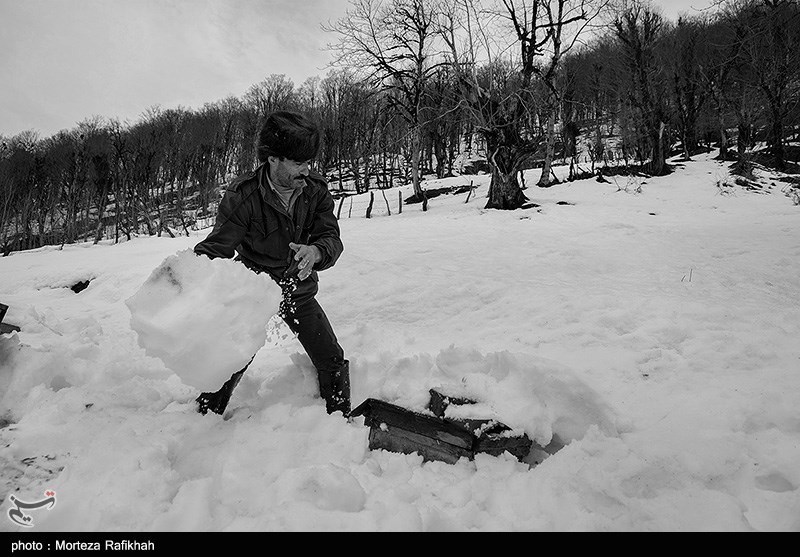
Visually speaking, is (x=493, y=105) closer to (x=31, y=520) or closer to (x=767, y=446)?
(x=767, y=446)

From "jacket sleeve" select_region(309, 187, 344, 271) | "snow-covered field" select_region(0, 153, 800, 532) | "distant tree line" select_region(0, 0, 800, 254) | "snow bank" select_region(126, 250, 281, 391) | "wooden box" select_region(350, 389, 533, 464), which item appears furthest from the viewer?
"distant tree line" select_region(0, 0, 800, 254)

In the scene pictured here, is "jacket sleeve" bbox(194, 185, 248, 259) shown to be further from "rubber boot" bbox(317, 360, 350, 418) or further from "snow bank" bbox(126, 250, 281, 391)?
"rubber boot" bbox(317, 360, 350, 418)

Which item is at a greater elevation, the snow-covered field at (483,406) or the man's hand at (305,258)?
the man's hand at (305,258)

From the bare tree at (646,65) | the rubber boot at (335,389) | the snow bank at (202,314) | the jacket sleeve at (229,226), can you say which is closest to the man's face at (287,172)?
the jacket sleeve at (229,226)

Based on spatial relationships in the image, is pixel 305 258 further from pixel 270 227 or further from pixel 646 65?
pixel 646 65

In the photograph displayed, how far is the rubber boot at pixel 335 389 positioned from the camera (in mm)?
2166

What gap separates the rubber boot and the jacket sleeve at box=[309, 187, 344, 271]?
0.59 m

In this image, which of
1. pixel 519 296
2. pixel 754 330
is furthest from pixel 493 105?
pixel 754 330

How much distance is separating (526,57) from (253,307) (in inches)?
537

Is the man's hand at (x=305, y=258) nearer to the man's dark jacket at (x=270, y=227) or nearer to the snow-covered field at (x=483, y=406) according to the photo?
the man's dark jacket at (x=270, y=227)

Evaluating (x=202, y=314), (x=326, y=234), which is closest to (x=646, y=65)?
(x=326, y=234)

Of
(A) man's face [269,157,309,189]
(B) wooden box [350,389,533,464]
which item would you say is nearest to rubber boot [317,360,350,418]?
(B) wooden box [350,389,533,464]

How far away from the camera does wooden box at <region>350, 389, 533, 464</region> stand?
1.81 metres

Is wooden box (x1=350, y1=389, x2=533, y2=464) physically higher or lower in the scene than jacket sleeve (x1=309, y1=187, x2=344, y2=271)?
lower
